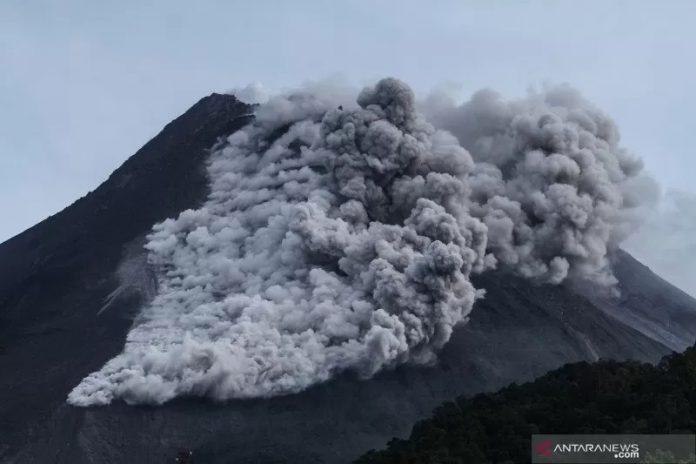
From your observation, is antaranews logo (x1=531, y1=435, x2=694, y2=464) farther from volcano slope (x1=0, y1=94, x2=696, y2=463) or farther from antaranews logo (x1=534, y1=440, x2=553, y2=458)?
volcano slope (x1=0, y1=94, x2=696, y2=463)

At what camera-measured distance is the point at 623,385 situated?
44.6m

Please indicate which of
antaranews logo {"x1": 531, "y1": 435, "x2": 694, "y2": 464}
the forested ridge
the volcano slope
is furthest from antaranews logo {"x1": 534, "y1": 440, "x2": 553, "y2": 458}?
the volcano slope

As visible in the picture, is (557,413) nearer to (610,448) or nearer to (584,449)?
(584,449)

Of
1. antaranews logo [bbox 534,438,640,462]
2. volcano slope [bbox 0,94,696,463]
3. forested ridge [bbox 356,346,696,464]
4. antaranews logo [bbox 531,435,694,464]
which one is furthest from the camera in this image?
volcano slope [bbox 0,94,696,463]

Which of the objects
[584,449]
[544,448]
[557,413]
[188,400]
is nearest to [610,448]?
[584,449]

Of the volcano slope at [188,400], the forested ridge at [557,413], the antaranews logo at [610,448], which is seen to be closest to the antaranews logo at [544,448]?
the antaranews logo at [610,448]

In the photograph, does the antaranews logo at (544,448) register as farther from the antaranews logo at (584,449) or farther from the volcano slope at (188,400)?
the volcano slope at (188,400)

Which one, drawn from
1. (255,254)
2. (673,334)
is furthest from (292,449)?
(673,334)

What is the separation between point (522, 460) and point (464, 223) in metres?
26.1

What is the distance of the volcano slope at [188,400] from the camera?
49562mm

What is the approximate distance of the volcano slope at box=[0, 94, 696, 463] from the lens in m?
49.6

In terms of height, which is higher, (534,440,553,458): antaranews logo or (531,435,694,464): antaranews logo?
(534,440,553,458): antaranews logo

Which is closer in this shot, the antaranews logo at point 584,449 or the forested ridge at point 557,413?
the antaranews logo at point 584,449

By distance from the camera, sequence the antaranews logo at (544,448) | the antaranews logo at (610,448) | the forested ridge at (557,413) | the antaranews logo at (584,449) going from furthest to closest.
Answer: the forested ridge at (557,413) < the antaranews logo at (544,448) < the antaranews logo at (584,449) < the antaranews logo at (610,448)
